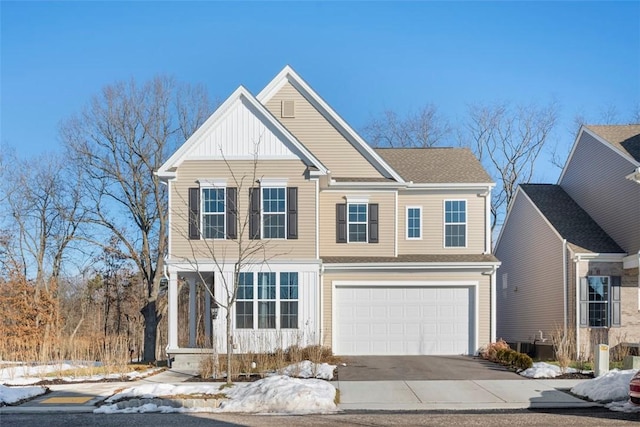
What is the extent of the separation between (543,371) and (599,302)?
6.71 m

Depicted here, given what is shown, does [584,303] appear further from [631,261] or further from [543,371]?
[543,371]

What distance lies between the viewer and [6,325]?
2806 centimetres

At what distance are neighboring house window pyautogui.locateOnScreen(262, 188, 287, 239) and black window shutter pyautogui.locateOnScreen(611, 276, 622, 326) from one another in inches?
425

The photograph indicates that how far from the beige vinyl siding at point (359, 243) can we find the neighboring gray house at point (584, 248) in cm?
574

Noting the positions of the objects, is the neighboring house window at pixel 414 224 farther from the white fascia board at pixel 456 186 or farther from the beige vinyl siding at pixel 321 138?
the beige vinyl siding at pixel 321 138

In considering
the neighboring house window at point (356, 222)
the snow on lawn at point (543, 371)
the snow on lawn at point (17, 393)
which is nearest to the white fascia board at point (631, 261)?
the snow on lawn at point (543, 371)

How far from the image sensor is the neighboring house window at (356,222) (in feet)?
81.9

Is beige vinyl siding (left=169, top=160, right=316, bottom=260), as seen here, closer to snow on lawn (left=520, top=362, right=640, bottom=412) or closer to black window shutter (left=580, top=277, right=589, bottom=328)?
black window shutter (left=580, top=277, right=589, bottom=328)

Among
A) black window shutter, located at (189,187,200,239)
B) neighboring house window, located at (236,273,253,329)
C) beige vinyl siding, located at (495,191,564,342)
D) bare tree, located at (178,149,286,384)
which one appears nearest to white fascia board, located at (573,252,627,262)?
beige vinyl siding, located at (495,191,564,342)

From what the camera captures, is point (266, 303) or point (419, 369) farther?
point (266, 303)

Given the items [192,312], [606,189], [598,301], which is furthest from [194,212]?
[606,189]

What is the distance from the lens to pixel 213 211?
22859 millimetres

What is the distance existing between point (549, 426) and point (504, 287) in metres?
19.1

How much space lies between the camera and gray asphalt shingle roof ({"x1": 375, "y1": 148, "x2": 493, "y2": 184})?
2567cm
